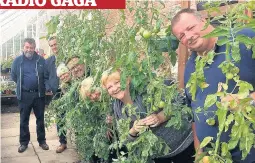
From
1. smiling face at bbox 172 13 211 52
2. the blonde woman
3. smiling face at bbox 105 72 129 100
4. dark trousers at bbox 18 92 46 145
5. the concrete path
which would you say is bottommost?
the concrete path

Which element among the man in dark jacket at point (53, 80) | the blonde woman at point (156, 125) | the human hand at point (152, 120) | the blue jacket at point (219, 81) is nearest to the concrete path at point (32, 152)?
the man in dark jacket at point (53, 80)

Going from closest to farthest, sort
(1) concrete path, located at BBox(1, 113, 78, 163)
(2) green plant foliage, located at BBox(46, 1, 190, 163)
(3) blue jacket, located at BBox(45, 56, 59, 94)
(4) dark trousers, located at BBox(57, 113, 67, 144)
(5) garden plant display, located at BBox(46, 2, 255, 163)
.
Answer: (5) garden plant display, located at BBox(46, 2, 255, 163), (2) green plant foliage, located at BBox(46, 1, 190, 163), (4) dark trousers, located at BBox(57, 113, 67, 144), (1) concrete path, located at BBox(1, 113, 78, 163), (3) blue jacket, located at BBox(45, 56, 59, 94)

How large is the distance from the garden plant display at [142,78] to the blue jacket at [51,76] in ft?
3.14

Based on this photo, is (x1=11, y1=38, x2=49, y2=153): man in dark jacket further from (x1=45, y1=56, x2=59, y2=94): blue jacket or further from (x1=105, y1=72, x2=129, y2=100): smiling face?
(x1=105, y1=72, x2=129, y2=100): smiling face

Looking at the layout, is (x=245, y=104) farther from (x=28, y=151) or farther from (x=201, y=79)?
(x=28, y=151)

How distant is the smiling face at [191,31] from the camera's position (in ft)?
5.97

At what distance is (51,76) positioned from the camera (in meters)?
4.71

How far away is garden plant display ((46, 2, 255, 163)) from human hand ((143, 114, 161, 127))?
3 centimetres

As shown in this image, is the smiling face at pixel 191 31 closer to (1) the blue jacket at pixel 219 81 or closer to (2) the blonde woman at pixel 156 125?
(1) the blue jacket at pixel 219 81

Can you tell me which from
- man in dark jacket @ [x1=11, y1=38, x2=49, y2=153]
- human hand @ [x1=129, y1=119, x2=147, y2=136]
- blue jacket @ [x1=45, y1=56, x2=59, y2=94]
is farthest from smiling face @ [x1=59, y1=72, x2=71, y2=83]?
man in dark jacket @ [x1=11, y1=38, x2=49, y2=153]

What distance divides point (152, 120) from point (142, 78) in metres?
0.24

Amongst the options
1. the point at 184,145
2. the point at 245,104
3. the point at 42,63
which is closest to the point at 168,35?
the point at 184,145

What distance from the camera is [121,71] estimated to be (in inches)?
83.6

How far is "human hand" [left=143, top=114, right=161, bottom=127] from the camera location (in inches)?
81.5
